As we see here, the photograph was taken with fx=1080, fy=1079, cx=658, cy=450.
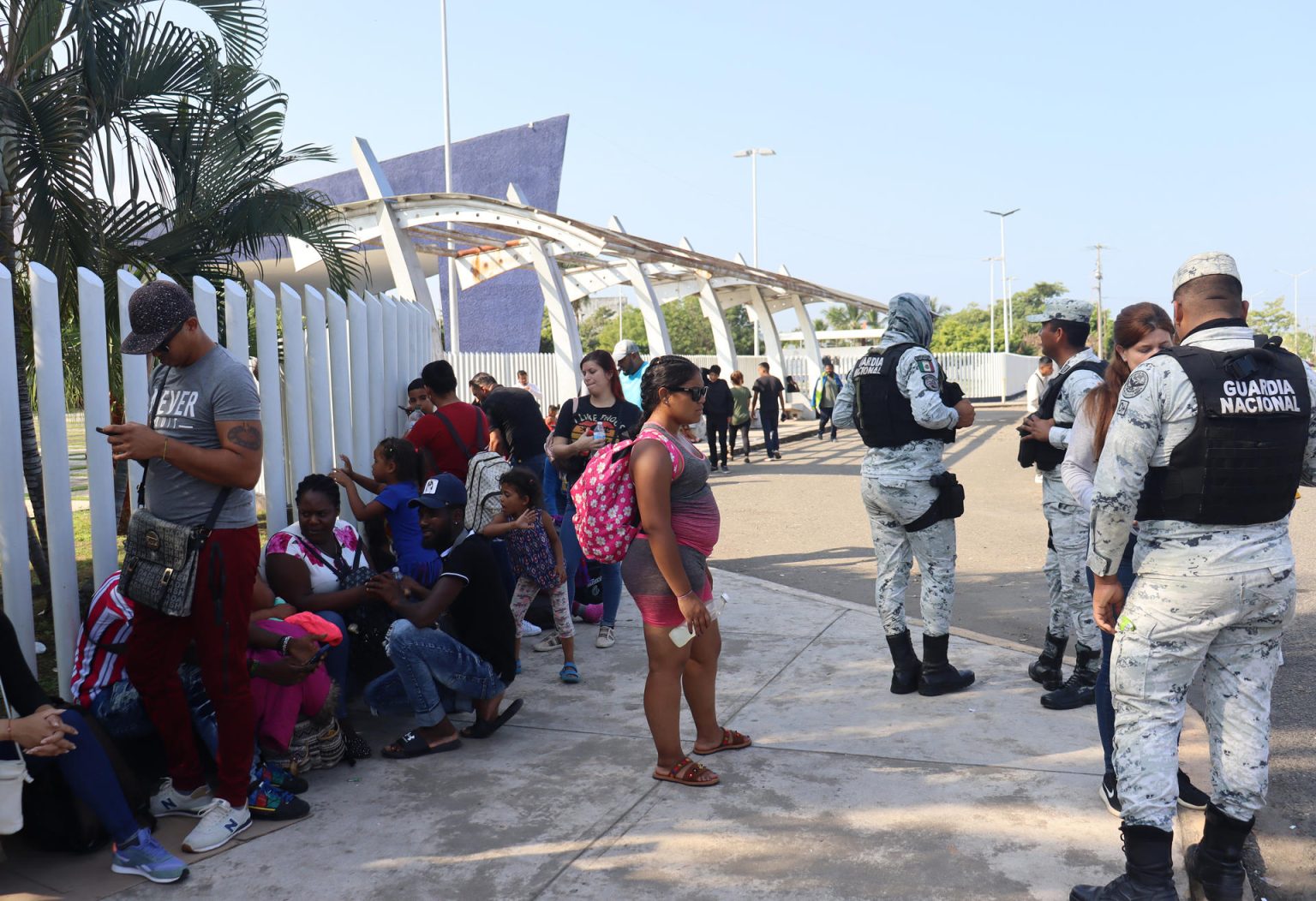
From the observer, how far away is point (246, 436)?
3.70 m

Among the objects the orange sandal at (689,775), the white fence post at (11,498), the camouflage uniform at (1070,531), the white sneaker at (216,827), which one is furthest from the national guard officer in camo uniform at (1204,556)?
the white fence post at (11,498)

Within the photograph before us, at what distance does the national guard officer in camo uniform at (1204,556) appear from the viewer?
305cm

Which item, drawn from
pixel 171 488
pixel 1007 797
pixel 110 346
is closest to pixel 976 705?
pixel 1007 797

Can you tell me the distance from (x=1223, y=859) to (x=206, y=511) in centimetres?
341

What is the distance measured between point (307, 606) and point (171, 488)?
3.67 feet

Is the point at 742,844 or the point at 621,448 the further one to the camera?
the point at 621,448

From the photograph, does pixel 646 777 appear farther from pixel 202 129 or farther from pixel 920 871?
pixel 202 129

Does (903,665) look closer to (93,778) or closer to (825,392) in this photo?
(93,778)

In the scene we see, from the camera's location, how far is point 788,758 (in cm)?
441

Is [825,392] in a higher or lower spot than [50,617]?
higher

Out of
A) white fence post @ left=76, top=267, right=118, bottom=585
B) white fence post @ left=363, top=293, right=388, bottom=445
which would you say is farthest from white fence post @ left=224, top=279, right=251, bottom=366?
white fence post @ left=363, top=293, right=388, bottom=445

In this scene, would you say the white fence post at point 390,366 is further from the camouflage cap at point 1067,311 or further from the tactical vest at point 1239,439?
the tactical vest at point 1239,439

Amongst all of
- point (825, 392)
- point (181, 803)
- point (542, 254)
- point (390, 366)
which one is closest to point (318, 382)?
point (390, 366)

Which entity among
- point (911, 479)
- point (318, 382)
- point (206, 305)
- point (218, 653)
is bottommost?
point (218, 653)
